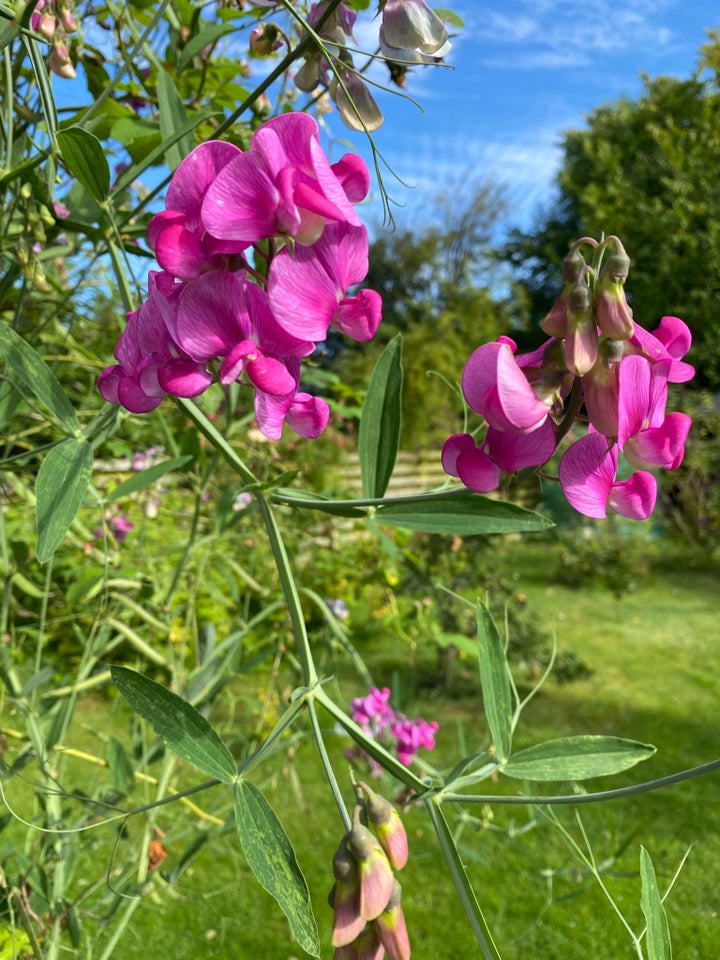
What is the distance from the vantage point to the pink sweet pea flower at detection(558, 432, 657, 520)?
18.0 inches

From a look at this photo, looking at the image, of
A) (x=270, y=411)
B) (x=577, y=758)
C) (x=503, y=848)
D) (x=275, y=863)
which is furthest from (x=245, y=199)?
(x=503, y=848)

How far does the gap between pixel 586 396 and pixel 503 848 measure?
2305 mm

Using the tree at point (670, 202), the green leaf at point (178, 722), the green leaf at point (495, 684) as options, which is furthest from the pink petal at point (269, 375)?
the tree at point (670, 202)

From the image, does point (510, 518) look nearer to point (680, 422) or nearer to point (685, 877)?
point (680, 422)

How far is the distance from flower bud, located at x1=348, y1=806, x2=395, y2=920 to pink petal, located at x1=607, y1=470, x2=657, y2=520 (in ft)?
0.87

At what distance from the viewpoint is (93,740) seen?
107 inches

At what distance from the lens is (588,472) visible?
0.47 m

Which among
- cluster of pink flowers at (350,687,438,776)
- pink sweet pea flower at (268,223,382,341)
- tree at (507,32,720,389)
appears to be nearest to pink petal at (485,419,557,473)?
pink sweet pea flower at (268,223,382,341)

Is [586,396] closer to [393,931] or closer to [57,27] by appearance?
[393,931]

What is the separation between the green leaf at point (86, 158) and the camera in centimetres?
49

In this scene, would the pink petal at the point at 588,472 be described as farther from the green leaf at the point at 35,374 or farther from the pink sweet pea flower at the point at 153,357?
the green leaf at the point at 35,374

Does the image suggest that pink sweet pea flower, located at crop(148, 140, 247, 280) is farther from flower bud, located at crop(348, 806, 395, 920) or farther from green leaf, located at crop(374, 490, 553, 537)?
flower bud, located at crop(348, 806, 395, 920)

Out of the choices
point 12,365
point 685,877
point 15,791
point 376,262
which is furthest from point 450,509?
point 376,262

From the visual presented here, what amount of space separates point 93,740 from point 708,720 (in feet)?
8.45
